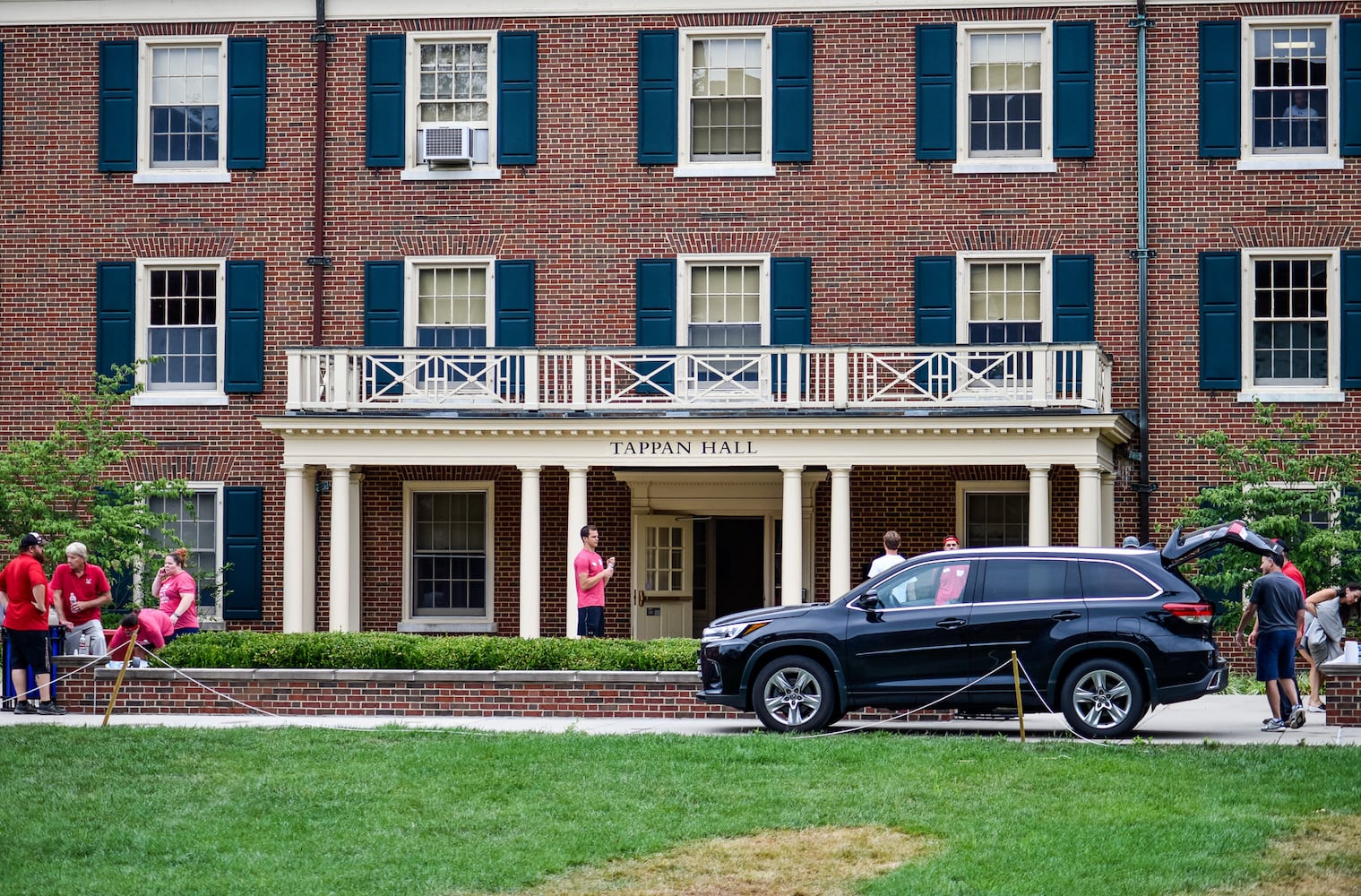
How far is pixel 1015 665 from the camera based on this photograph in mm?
16625

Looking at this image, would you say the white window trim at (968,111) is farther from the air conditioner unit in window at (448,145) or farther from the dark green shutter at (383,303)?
the dark green shutter at (383,303)

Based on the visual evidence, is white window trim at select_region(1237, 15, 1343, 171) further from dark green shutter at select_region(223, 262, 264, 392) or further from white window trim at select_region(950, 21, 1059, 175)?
dark green shutter at select_region(223, 262, 264, 392)

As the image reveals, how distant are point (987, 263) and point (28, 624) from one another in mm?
14167

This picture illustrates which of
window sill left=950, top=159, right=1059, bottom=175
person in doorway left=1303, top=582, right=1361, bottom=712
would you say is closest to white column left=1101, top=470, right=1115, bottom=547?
window sill left=950, top=159, right=1059, bottom=175

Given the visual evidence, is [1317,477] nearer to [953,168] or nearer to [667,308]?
[953,168]

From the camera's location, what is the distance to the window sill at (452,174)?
28.1 m

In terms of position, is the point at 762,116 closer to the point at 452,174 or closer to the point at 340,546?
the point at 452,174

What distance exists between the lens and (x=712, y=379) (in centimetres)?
2711

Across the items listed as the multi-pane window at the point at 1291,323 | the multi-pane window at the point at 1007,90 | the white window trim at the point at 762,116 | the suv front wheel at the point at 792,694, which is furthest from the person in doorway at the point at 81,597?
the multi-pane window at the point at 1291,323

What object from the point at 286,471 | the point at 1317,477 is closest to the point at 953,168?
the point at 1317,477

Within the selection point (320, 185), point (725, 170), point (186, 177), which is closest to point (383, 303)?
point (320, 185)

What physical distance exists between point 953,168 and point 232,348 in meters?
10.5

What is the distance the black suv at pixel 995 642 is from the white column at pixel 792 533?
22.5ft

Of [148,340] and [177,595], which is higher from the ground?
[148,340]
